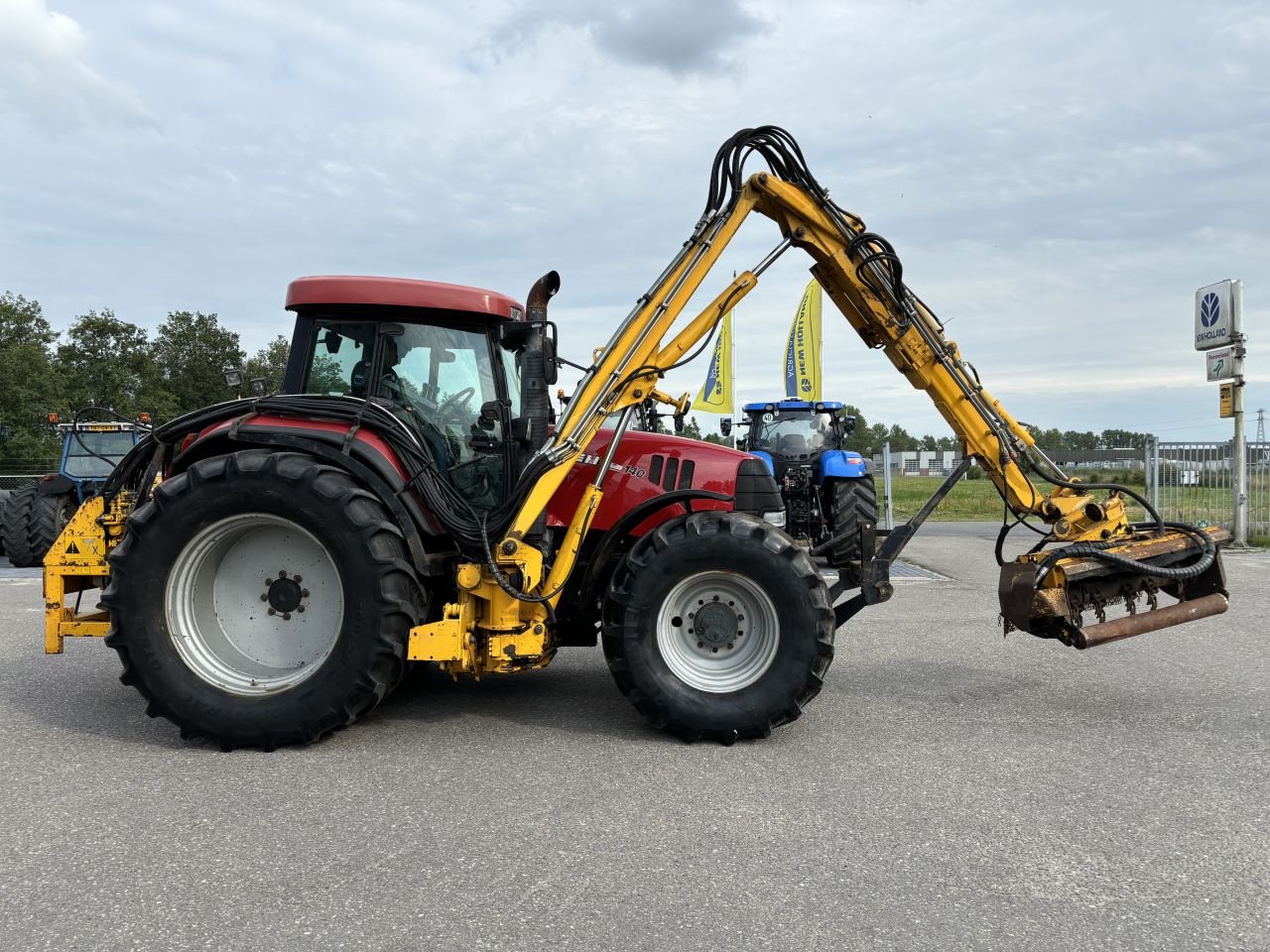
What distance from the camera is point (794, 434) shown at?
1345 cm

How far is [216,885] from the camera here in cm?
297

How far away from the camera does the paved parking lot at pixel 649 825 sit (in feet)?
8.96

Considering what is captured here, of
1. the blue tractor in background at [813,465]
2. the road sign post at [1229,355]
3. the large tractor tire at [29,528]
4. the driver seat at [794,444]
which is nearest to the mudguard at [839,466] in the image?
the blue tractor in background at [813,465]

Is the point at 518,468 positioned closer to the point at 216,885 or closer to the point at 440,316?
the point at 440,316

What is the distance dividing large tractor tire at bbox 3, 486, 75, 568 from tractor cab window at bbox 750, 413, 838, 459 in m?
9.77

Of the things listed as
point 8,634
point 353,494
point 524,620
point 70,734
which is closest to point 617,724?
point 524,620

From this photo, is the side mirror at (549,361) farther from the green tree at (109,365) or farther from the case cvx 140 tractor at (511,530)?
the green tree at (109,365)

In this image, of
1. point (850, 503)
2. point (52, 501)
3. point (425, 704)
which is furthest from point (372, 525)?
point (52, 501)

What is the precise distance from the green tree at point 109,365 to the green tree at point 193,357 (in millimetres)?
883

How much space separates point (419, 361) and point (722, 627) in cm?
209

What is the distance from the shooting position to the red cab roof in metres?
4.82

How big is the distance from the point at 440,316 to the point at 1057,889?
3.78 m

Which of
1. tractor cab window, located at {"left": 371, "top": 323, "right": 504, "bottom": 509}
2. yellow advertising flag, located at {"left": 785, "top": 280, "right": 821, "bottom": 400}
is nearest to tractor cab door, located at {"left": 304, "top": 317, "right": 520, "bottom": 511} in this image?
tractor cab window, located at {"left": 371, "top": 323, "right": 504, "bottom": 509}

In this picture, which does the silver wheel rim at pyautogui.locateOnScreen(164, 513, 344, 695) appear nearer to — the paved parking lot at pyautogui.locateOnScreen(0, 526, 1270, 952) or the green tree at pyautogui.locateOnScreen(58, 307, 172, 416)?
the paved parking lot at pyautogui.locateOnScreen(0, 526, 1270, 952)
